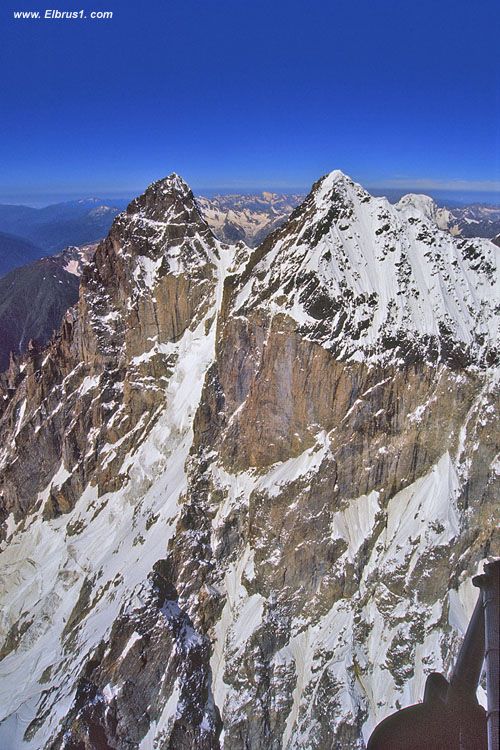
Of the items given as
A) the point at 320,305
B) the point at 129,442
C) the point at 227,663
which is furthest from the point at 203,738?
the point at 320,305

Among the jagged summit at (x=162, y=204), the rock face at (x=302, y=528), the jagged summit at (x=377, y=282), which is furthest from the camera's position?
the jagged summit at (x=162, y=204)

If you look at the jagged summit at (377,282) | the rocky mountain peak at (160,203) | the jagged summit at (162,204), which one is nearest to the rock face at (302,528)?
the jagged summit at (377,282)

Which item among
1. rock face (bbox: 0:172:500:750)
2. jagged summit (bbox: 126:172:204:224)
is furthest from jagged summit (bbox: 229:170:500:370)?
jagged summit (bbox: 126:172:204:224)

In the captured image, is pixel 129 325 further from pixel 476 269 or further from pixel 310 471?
pixel 476 269

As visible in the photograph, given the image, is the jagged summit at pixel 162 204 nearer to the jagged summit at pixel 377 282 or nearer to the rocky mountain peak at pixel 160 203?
the rocky mountain peak at pixel 160 203

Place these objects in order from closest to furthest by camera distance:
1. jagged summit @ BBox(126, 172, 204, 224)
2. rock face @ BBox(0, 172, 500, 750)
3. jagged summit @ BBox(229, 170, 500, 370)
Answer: rock face @ BBox(0, 172, 500, 750), jagged summit @ BBox(229, 170, 500, 370), jagged summit @ BBox(126, 172, 204, 224)

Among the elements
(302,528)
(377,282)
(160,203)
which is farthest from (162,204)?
(302,528)

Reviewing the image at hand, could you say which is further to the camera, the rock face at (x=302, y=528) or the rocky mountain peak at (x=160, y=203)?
the rocky mountain peak at (x=160, y=203)

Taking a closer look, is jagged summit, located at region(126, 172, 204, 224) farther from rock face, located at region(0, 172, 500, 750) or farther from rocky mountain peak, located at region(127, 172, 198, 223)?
rock face, located at region(0, 172, 500, 750)
